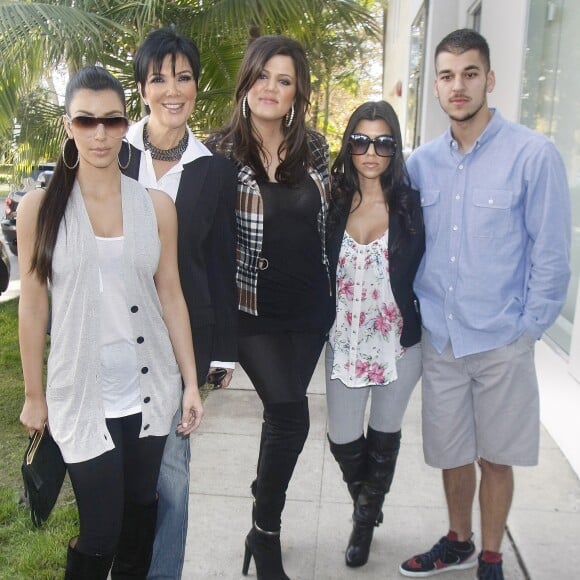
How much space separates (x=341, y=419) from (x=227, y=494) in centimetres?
102

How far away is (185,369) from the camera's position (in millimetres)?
2348

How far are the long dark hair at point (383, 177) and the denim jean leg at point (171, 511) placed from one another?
3.46 feet

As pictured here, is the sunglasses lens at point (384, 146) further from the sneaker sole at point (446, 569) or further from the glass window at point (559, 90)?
the glass window at point (559, 90)

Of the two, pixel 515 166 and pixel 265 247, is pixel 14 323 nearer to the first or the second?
pixel 265 247

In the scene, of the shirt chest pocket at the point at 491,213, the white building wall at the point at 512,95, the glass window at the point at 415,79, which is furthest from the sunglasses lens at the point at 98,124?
the glass window at the point at 415,79

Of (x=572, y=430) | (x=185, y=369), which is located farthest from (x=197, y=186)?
(x=572, y=430)

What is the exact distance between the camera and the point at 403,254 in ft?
9.03

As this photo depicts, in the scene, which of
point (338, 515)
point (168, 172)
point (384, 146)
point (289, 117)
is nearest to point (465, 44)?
point (384, 146)

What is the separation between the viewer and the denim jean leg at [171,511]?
97.7 inches

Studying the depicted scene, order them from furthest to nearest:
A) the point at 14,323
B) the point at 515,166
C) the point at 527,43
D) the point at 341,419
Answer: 1. the point at 14,323
2. the point at 527,43
3. the point at 341,419
4. the point at 515,166

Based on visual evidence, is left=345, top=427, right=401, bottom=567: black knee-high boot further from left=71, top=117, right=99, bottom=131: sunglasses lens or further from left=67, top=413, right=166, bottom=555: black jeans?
left=71, top=117, right=99, bottom=131: sunglasses lens

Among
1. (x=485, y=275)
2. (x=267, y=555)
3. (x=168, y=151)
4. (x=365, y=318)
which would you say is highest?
(x=168, y=151)

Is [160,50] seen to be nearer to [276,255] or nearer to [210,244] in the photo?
[210,244]

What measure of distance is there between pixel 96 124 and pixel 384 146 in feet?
3.92
